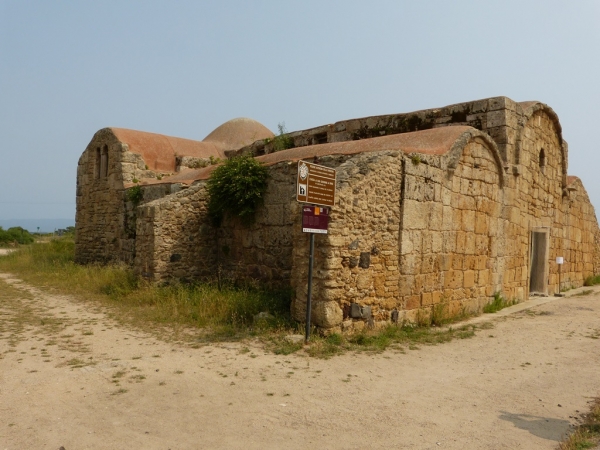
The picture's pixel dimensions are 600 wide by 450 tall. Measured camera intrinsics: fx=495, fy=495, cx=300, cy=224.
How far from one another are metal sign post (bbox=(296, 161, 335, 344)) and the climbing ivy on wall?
2.93 metres

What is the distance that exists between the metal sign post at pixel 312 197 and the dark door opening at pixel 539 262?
8022 mm

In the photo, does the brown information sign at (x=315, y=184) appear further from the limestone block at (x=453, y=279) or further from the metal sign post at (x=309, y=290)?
the limestone block at (x=453, y=279)

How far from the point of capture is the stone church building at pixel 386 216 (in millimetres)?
6488

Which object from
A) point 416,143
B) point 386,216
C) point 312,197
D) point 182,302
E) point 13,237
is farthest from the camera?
point 13,237

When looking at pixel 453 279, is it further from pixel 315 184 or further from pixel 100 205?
pixel 100 205

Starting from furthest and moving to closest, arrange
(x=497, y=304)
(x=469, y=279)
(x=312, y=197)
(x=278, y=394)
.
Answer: (x=497, y=304) → (x=469, y=279) → (x=312, y=197) → (x=278, y=394)

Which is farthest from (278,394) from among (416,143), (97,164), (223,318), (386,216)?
(97,164)

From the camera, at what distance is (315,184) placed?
5.79 metres

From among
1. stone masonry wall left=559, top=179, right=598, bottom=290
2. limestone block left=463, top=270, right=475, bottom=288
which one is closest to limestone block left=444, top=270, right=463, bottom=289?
limestone block left=463, top=270, right=475, bottom=288

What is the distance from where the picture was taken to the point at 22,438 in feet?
11.2

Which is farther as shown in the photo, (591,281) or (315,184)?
(591,281)

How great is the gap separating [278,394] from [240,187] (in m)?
5.00

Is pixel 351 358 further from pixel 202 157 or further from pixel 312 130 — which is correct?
pixel 202 157

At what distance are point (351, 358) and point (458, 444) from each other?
2117mm
